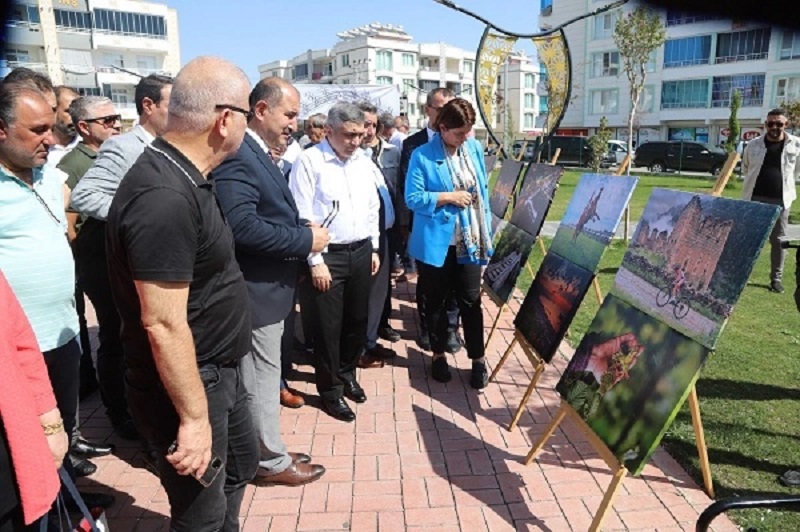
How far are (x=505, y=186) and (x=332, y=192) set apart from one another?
2.70 metres

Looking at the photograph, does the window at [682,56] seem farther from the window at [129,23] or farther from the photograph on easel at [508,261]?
the window at [129,23]

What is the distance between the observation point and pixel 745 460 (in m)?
3.09

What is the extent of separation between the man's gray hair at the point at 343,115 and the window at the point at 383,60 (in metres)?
70.2

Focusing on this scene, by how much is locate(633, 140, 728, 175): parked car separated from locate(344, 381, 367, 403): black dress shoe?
1098 inches

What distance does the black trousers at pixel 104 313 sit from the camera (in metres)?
3.16

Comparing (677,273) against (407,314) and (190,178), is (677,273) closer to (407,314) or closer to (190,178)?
(190,178)

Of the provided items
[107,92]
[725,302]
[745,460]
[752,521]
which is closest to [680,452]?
[745,460]

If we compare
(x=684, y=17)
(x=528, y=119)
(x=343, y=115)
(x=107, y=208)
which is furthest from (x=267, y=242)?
(x=528, y=119)

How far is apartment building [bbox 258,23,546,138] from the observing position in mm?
69500

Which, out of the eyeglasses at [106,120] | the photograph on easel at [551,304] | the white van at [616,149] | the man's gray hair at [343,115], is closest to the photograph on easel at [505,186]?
the photograph on easel at [551,304]

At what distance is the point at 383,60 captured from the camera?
70.0 meters

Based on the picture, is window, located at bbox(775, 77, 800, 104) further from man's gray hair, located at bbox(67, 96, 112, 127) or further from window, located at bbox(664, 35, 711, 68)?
man's gray hair, located at bbox(67, 96, 112, 127)

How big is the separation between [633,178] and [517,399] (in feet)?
5.57

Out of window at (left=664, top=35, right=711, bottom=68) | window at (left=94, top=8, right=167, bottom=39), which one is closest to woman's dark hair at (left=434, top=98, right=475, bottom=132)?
window at (left=664, top=35, right=711, bottom=68)
